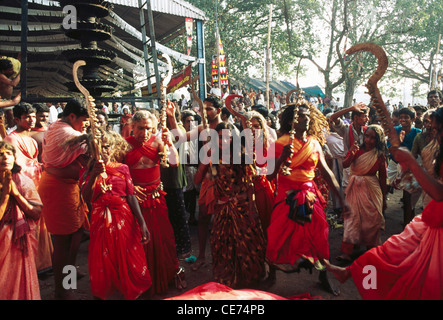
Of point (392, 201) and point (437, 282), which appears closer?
point (437, 282)

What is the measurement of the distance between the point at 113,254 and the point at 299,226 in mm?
1844

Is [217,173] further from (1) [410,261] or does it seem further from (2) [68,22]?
(2) [68,22]

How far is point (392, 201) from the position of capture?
23.6 feet

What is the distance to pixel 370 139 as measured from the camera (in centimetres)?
426

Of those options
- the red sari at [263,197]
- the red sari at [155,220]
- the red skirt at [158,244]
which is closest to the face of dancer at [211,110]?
the red sari at [263,197]

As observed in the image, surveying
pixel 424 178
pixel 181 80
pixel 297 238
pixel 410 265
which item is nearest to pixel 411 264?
pixel 410 265

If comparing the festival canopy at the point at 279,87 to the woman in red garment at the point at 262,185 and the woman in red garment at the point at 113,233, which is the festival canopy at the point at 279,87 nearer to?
the woman in red garment at the point at 262,185

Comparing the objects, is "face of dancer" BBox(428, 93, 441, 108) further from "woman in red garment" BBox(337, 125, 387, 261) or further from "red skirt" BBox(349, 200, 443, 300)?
"red skirt" BBox(349, 200, 443, 300)

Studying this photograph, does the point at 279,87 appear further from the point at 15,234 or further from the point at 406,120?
the point at 15,234

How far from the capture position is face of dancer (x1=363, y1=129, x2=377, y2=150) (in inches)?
167

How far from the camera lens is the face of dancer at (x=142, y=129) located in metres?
3.30

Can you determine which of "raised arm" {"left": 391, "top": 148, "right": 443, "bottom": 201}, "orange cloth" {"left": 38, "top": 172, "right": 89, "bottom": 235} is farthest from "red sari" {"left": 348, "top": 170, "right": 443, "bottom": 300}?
"orange cloth" {"left": 38, "top": 172, "right": 89, "bottom": 235}
